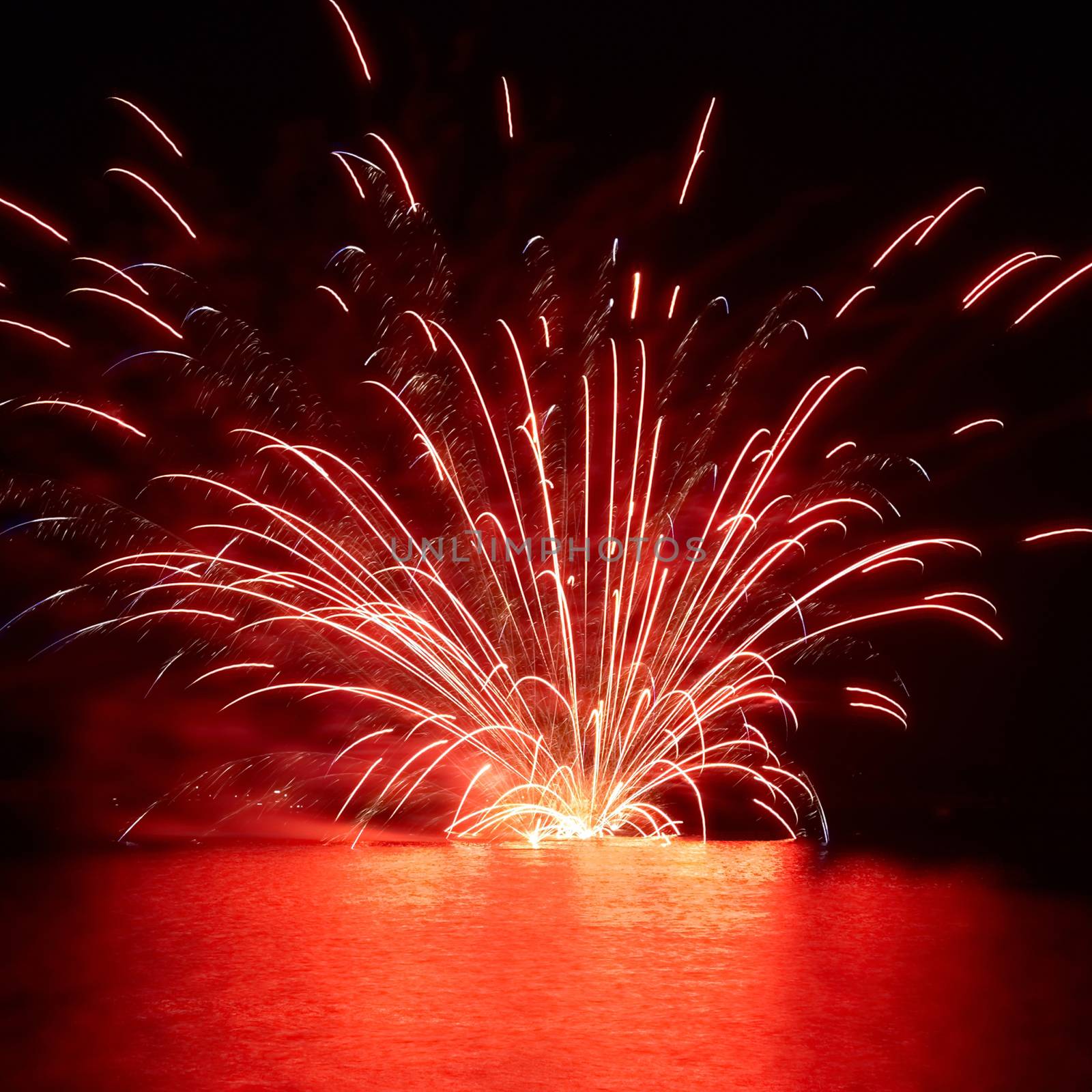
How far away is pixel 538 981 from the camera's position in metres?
7.96

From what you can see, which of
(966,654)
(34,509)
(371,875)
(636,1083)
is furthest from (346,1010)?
(966,654)

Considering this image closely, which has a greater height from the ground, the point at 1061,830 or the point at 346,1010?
the point at 1061,830

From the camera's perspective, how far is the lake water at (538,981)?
6086 mm

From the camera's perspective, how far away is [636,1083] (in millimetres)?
5816

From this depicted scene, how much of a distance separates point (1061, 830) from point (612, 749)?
8.55m

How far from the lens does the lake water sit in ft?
20.0

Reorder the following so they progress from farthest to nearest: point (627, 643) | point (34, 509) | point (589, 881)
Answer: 1. point (627, 643)
2. point (34, 509)
3. point (589, 881)

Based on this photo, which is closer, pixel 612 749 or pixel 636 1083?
pixel 636 1083

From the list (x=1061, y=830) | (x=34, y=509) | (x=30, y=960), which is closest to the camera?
(x=30, y=960)

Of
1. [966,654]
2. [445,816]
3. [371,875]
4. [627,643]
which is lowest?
[371,875]

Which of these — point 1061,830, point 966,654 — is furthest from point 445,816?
point 966,654

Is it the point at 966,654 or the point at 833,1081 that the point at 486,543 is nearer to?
the point at 833,1081

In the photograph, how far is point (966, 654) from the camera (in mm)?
33656

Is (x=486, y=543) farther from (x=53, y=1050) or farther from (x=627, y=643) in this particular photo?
(x=53, y=1050)
